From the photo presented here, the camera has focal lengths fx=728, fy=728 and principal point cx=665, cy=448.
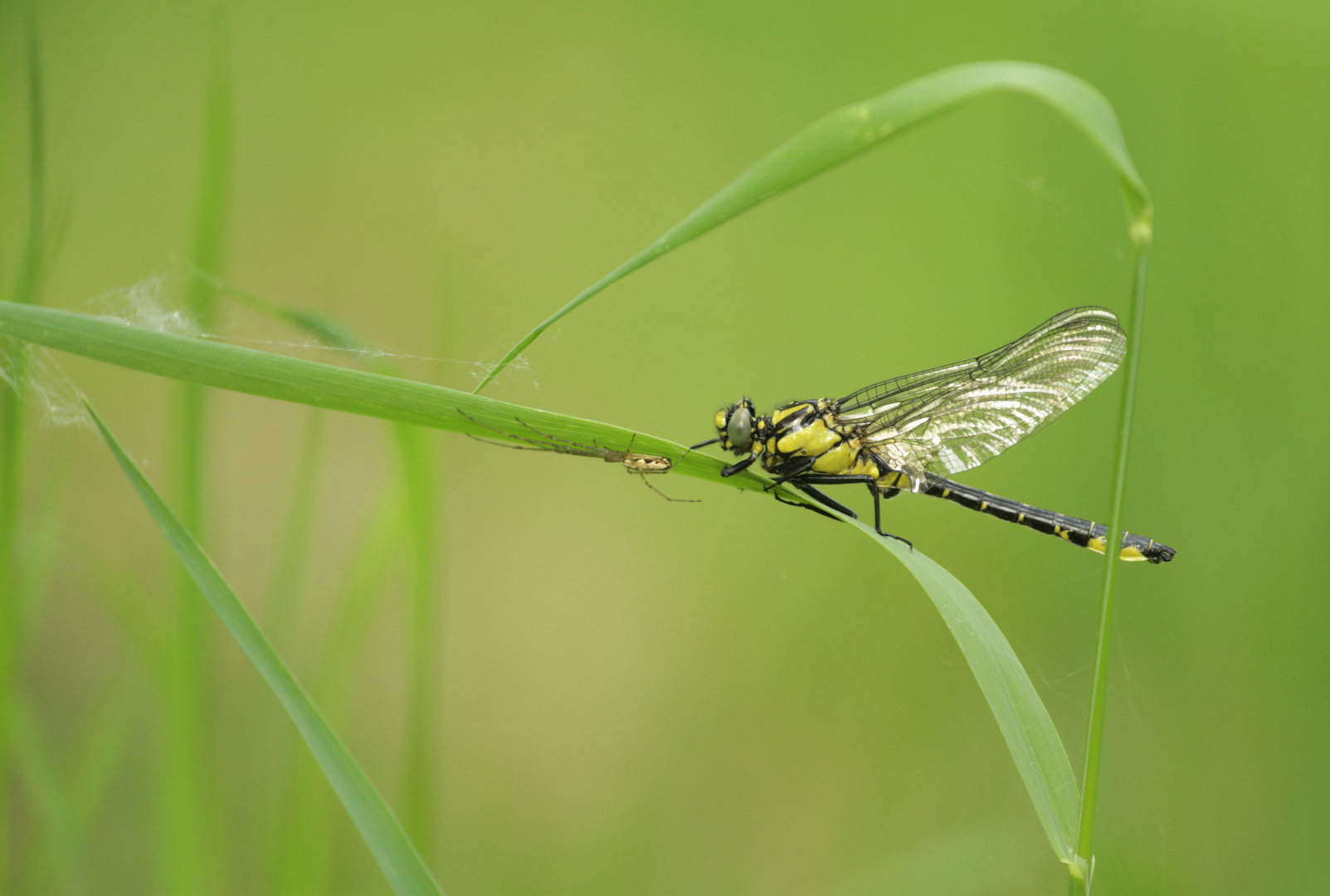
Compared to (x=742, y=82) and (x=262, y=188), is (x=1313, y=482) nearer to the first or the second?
(x=742, y=82)

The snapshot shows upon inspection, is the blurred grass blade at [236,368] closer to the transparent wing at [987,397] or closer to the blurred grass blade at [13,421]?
the blurred grass blade at [13,421]

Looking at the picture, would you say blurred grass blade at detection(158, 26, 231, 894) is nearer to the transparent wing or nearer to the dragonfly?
the dragonfly

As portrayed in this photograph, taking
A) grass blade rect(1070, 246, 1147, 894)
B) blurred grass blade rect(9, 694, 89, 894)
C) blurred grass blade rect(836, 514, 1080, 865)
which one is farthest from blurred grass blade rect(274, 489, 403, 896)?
grass blade rect(1070, 246, 1147, 894)

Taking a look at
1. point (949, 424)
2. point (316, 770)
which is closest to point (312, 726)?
point (316, 770)

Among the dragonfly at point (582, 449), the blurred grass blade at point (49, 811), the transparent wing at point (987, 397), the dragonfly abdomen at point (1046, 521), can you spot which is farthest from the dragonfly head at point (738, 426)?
the blurred grass blade at point (49, 811)

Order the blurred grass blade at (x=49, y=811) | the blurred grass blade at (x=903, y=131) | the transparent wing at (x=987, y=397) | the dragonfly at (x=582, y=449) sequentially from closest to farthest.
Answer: the blurred grass blade at (x=903, y=131), the dragonfly at (x=582, y=449), the blurred grass blade at (x=49, y=811), the transparent wing at (x=987, y=397)

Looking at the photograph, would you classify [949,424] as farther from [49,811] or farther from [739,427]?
[49,811]
